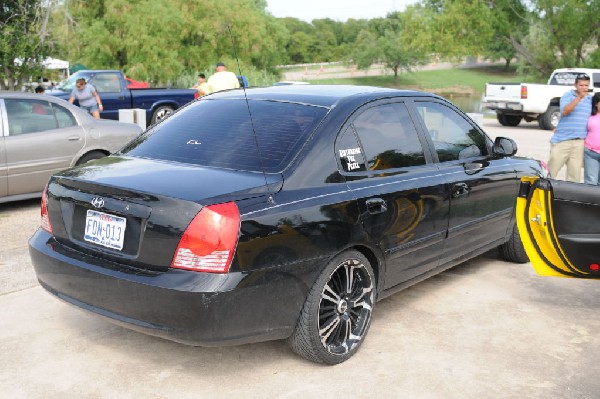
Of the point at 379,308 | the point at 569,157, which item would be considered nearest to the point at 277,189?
the point at 379,308

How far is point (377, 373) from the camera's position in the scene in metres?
4.07

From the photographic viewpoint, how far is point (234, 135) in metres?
4.37

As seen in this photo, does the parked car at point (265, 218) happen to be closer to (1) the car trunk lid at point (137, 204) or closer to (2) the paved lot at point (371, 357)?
(1) the car trunk lid at point (137, 204)

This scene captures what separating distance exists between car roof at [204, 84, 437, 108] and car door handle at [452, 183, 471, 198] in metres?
0.73

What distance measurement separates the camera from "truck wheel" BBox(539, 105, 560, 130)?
2192 centimetres

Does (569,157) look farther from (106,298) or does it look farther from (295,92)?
(106,298)

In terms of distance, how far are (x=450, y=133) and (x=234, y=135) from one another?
1.90 metres

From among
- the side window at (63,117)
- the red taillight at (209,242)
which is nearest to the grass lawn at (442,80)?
the side window at (63,117)

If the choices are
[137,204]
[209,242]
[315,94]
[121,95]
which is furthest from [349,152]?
[121,95]

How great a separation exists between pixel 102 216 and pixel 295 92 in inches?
66.7

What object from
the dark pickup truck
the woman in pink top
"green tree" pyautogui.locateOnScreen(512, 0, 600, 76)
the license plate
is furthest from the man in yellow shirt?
"green tree" pyautogui.locateOnScreen(512, 0, 600, 76)

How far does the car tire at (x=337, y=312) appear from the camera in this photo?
3955mm

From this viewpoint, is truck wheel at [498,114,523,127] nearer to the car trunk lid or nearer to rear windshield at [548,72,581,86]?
rear windshield at [548,72,581,86]

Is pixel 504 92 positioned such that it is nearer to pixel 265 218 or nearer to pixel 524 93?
pixel 524 93
